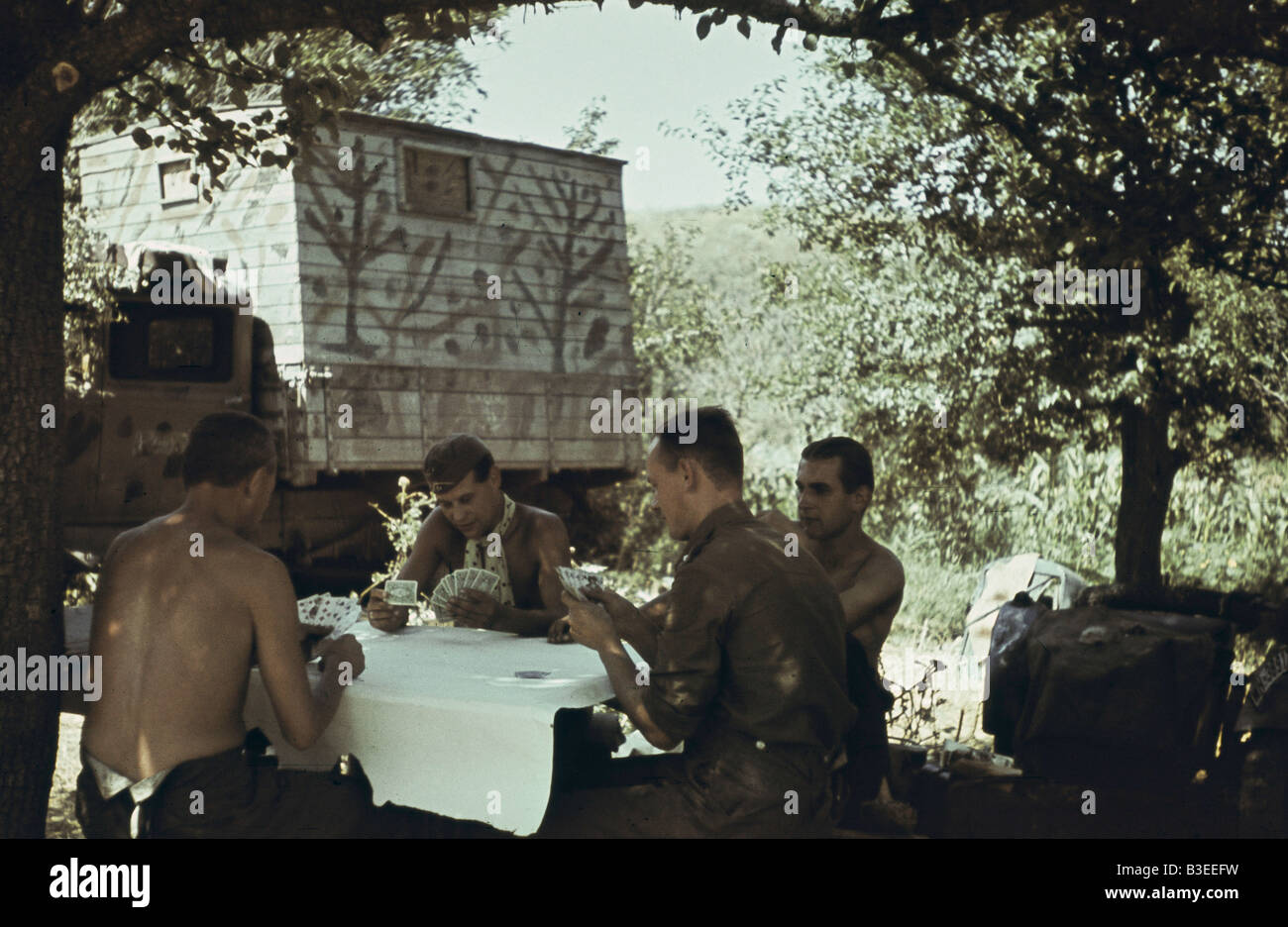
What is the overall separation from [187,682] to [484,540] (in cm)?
181

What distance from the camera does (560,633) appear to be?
154 inches

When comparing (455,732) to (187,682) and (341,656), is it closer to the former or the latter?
(341,656)

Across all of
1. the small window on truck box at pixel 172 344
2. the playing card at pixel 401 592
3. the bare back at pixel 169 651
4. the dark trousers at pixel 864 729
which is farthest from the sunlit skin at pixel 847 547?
the small window on truck box at pixel 172 344

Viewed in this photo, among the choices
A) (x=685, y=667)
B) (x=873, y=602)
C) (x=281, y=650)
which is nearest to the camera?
(x=685, y=667)

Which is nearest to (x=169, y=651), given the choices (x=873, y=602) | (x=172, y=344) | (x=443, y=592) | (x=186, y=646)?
(x=186, y=646)

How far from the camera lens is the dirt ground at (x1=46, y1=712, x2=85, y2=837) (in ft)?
15.9

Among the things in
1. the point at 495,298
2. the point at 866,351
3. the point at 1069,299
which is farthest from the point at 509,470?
the point at 1069,299

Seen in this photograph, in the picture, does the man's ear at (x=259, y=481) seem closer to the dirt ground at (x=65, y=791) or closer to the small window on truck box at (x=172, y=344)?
the dirt ground at (x=65, y=791)

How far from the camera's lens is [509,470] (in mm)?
11570

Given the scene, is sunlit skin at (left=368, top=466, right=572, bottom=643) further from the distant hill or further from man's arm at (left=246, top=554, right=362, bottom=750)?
the distant hill

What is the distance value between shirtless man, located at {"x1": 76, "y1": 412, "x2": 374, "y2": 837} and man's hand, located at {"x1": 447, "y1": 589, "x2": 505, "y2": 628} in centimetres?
99

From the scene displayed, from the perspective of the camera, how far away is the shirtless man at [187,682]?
2879 millimetres

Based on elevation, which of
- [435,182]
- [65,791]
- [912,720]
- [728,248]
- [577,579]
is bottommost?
[65,791]

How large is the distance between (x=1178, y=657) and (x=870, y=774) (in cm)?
137
